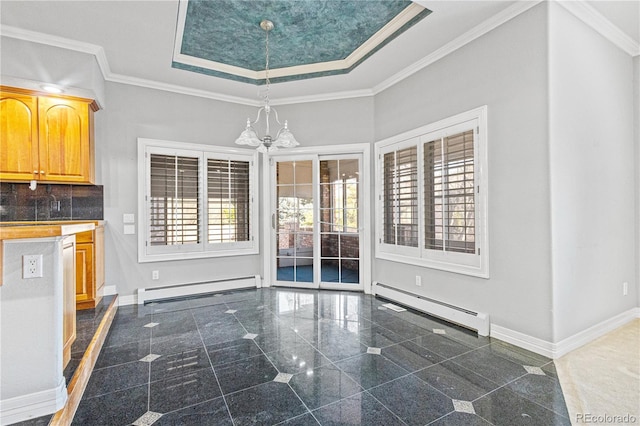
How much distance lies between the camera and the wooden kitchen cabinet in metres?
3.50

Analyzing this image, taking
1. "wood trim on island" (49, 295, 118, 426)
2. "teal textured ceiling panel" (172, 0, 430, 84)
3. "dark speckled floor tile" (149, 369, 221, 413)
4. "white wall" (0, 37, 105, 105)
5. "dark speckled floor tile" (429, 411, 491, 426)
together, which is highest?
"teal textured ceiling panel" (172, 0, 430, 84)

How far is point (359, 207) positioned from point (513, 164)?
2318mm

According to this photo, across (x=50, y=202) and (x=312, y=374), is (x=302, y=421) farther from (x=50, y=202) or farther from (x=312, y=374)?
(x=50, y=202)

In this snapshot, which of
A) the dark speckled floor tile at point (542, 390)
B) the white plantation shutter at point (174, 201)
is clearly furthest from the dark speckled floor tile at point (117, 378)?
the dark speckled floor tile at point (542, 390)

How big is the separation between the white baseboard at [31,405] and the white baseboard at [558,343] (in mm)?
3443

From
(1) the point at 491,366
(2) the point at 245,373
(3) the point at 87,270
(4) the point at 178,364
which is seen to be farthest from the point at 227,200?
(1) the point at 491,366

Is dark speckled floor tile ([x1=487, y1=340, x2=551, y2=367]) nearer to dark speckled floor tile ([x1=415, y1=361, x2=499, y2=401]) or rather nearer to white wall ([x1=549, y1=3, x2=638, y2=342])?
white wall ([x1=549, y1=3, x2=638, y2=342])

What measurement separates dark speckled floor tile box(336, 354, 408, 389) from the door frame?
219 cm

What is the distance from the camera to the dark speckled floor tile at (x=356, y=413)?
73.9 inches

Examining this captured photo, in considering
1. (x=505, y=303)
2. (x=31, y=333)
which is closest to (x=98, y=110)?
(x=31, y=333)

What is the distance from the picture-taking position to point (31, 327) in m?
1.79

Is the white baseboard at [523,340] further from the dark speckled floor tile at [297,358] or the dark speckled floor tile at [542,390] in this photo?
the dark speckled floor tile at [297,358]

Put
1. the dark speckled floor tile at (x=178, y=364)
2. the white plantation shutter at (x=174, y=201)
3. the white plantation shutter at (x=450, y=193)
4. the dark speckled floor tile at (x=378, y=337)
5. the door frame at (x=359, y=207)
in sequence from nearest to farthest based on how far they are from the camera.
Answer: the dark speckled floor tile at (x=178, y=364) < the dark speckled floor tile at (x=378, y=337) < the white plantation shutter at (x=450, y=193) < the white plantation shutter at (x=174, y=201) < the door frame at (x=359, y=207)

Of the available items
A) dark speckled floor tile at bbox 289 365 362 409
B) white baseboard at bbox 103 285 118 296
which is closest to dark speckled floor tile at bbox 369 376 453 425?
dark speckled floor tile at bbox 289 365 362 409
